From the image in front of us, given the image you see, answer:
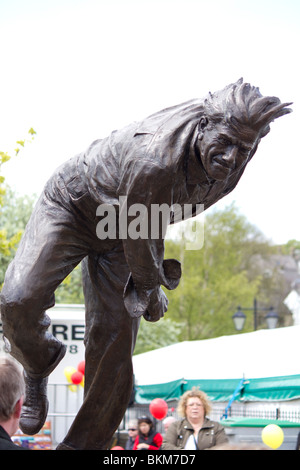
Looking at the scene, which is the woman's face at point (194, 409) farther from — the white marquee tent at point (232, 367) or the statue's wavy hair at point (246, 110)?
the statue's wavy hair at point (246, 110)

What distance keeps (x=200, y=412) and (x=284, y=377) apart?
334 centimetres

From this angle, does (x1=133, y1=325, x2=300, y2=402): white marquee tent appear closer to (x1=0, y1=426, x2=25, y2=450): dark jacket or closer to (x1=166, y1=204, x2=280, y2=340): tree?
(x1=0, y1=426, x2=25, y2=450): dark jacket

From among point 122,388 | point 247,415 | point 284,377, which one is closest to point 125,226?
point 122,388

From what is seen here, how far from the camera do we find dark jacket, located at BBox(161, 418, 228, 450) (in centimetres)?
674

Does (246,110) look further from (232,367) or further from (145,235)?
(232,367)

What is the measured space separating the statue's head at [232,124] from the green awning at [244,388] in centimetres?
639

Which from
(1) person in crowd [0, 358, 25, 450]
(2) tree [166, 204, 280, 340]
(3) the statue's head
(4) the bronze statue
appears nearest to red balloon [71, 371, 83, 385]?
(4) the bronze statue

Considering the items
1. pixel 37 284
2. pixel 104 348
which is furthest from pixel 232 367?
pixel 37 284

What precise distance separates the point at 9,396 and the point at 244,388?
8603 mm

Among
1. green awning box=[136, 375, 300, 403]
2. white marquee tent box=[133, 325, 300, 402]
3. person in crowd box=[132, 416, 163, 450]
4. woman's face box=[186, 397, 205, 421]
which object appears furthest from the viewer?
white marquee tent box=[133, 325, 300, 402]

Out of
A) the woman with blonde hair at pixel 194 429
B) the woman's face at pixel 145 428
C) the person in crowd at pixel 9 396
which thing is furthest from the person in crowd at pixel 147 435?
the person in crowd at pixel 9 396

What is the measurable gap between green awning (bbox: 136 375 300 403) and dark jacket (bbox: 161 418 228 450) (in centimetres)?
309

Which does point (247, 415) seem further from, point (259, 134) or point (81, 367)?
point (259, 134)

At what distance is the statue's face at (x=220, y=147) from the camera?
399cm
